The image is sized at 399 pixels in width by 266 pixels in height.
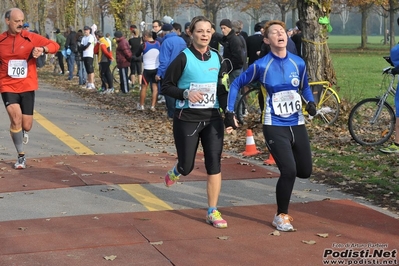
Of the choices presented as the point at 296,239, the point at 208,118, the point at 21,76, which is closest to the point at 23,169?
the point at 21,76

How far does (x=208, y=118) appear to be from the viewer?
7.39m

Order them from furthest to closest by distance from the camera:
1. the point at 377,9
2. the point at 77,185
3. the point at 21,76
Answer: the point at 377,9 → the point at 21,76 → the point at 77,185

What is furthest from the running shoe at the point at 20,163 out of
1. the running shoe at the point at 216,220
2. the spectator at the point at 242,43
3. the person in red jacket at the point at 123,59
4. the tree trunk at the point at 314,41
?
the person in red jacket at the point at 123,59

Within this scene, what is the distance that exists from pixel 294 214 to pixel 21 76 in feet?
14.5

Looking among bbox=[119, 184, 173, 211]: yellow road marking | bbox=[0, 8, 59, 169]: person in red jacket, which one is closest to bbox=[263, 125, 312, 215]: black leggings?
bbox=[119, 184, 173, 211]: yellow road marking

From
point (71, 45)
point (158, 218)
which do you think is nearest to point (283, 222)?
point (158, 218)

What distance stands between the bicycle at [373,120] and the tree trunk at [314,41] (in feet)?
9.64

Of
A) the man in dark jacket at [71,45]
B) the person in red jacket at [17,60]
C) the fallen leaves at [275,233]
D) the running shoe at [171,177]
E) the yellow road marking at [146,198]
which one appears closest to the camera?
the fallen leaves at [275,233]

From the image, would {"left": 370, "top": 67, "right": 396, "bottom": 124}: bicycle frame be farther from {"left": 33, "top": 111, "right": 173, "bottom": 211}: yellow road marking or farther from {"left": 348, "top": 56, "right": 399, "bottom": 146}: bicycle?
{"left": 33, "top": 111, "right": 173, "bottom": 211}: yellow road marking

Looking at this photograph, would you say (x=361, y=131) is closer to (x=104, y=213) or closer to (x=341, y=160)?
(x=341, y=160)

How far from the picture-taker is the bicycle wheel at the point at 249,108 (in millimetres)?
14875

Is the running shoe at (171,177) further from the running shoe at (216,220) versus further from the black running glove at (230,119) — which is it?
the black running glove at (230,119)

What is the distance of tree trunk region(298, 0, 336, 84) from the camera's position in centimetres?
1489

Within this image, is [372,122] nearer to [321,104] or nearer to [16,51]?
[321,104]
